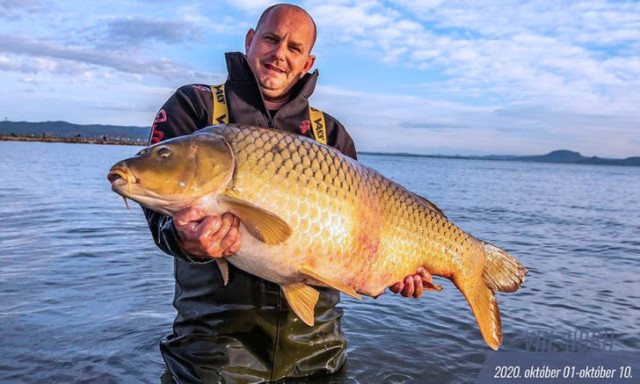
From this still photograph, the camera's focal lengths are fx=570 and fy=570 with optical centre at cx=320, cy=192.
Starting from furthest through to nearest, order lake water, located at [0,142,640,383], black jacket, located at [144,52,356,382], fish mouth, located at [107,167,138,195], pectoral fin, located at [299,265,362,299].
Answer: lake water, located at [0,142,640,383], black jacket, located at [144,52,356,382], pectoral fin, located at [299,265,362,299], fish mouth, located at [107,167,138,195]

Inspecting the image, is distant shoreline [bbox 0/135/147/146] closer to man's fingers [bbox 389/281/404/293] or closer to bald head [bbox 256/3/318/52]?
bald head [bbox 256/3/318/52]

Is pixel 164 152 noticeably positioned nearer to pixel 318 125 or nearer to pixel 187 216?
pixel 187 216

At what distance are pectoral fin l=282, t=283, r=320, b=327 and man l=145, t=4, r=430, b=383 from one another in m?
0.32

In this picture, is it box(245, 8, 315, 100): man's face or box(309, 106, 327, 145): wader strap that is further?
box(309, 106, 327, 145): wader strap

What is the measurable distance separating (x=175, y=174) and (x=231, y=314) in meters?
1.08

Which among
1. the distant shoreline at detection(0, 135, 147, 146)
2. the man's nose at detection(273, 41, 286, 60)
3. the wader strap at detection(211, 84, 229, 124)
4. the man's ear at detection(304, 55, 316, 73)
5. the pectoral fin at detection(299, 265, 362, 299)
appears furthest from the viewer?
the distant shoreline at detection(0, 135, 147, 146)

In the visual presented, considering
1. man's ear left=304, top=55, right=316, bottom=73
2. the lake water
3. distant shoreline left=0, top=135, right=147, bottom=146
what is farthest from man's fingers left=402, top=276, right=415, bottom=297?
distant shoreline left=0, top=135, right=147, bottom=146

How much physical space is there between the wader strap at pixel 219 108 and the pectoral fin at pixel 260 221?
0.93 m

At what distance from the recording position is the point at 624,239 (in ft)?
51.4

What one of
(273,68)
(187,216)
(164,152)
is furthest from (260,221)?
(273,68)

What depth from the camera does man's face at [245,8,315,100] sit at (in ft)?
12.2

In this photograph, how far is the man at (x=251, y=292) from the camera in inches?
135

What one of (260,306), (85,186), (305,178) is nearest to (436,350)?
(260,306)

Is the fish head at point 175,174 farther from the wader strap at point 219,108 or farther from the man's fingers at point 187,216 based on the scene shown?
the wader strap at point 219,108
